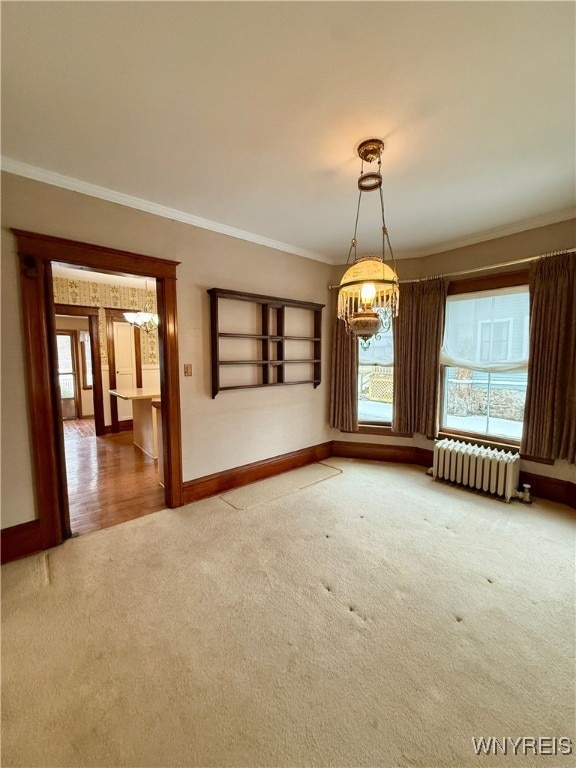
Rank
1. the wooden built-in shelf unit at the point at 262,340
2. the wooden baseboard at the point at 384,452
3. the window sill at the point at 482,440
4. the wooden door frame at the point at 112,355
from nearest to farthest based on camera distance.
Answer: the wooden built-in shelf unit at the point at 262,340 < the window sill at the point at 482,440 < the wooden baseboard at the point at 384,452 < the wooden door frame at the point at 112,355

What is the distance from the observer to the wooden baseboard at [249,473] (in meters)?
3.13

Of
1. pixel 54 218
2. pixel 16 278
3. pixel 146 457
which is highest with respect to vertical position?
pixel 54 218

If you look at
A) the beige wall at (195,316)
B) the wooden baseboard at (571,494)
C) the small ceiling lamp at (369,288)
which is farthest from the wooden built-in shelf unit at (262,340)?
the wooden baseboard at (571,494)

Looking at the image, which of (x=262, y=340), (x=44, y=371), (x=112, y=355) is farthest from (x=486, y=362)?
(x=112, y=355)

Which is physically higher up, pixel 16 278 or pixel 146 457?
pixel 16 278

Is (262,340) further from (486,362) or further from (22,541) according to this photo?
(22,541)

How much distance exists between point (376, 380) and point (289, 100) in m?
3.33

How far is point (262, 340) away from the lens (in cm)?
359

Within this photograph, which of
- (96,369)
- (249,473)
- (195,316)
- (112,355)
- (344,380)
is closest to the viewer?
(195,316)

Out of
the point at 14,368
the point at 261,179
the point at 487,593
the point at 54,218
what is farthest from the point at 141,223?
the point at 487,593

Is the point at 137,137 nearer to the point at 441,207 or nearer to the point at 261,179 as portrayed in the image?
the point at 261,179

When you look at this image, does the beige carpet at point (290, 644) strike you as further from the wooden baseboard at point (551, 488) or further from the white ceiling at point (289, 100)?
the white ceiling at point (289, 100)

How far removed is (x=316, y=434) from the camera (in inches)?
170

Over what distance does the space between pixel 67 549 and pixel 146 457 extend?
7.25ft
